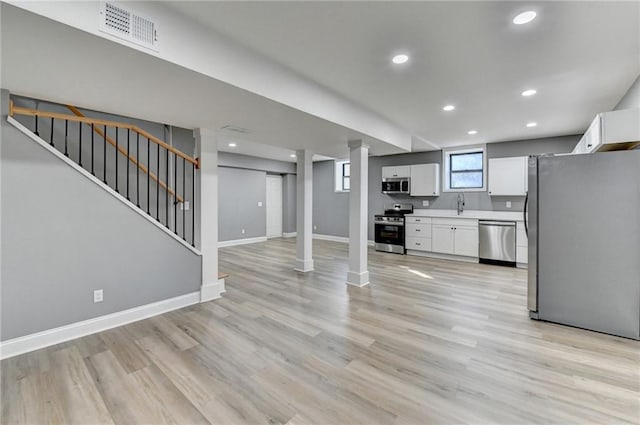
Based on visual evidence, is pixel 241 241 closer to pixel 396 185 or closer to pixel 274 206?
pixel 274 206

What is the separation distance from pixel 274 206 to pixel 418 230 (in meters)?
4.81

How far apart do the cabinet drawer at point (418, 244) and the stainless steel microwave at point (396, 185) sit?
124 cm

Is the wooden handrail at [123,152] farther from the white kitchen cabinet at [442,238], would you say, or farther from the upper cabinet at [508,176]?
the upper cabinet at [508,176]

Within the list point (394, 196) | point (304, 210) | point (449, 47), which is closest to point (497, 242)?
point (394, 196)

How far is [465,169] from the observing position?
6641 millimetres

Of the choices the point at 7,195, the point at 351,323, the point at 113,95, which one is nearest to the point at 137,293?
the point at 7,195

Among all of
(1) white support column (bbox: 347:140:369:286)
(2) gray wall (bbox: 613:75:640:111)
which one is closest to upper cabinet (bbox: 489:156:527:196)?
(2) gray wall (bbox: 613:75:640:111)

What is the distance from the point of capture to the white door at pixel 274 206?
9.27m

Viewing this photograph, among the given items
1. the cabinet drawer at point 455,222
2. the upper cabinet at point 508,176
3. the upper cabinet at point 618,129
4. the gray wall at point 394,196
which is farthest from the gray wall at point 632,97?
the cabinet drawer at point 455,222

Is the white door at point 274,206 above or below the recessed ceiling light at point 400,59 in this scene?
below

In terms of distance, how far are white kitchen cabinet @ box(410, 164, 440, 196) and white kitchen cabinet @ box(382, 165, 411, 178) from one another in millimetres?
127

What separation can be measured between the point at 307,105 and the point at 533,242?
2985mm

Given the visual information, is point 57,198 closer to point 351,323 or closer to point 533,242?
point 351,323

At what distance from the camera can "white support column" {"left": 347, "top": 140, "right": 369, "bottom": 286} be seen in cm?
443
